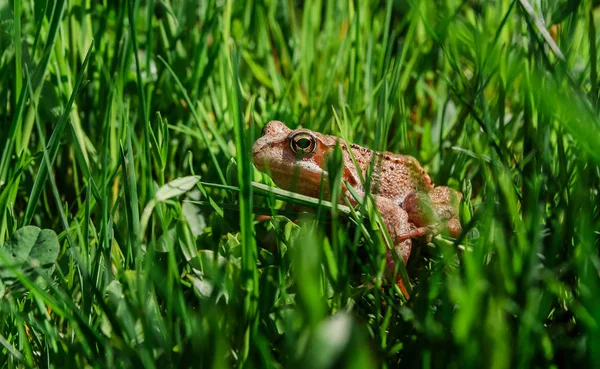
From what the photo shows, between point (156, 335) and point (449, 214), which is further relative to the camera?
point (449, 214)

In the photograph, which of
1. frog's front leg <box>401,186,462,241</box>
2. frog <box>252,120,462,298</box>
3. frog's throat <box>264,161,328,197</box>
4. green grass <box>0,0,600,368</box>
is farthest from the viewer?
frog's throat <box>264,161,328,197</box>

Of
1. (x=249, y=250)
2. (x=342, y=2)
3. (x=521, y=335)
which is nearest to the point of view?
(x=521, y=335)

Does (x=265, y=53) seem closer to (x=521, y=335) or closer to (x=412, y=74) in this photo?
(x=412, y=74)

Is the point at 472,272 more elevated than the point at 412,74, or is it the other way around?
the point at 472,272

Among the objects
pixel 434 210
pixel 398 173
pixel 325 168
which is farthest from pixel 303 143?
pixel 434 210

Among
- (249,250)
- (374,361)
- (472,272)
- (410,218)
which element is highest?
(472,272)

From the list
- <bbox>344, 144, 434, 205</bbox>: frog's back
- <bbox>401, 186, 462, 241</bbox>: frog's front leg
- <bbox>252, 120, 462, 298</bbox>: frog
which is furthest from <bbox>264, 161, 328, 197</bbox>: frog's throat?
<bbox>401, 186, 462, 241</bbox>: frog's front leg

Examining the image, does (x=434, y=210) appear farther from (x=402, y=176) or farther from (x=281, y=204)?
(x=281, y=204)

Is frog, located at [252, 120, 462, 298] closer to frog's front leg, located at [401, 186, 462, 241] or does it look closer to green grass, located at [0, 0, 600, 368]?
frog's front leg, located at [401, 186, 462, 241]

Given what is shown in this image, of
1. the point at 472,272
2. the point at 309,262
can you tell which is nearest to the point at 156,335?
the point at 309,262
